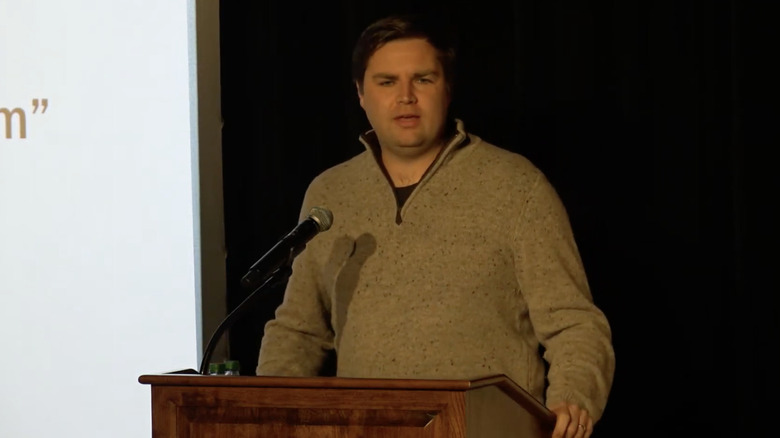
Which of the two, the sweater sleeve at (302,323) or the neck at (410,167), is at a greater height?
the neck at (410,167)

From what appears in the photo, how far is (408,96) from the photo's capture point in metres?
2.50

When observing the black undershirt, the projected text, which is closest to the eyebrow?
the black undershirt

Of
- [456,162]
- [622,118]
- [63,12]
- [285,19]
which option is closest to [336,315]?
[456,162]

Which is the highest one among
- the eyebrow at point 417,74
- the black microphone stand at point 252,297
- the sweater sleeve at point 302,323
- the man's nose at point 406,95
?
the eyebrow at point 417,74

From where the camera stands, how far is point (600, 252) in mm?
3004

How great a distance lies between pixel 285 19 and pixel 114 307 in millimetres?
965

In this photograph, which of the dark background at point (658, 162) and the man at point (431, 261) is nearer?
the man at point (431, 261)

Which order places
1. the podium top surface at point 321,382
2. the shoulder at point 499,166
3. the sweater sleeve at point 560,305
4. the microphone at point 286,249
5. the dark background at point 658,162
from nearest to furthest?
the podium top surface at point 321,382, the microphone at point 286,249, the sweater sleeve at point 560,305, the shoulder at point 499,166, the dark background at point 658,162

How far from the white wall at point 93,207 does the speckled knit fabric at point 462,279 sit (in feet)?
2.66

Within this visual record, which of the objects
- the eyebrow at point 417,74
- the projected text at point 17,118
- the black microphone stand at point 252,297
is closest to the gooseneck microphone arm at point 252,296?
the black microphone stand at point 252,297

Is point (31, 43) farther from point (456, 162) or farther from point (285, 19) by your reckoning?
point (456, 162)

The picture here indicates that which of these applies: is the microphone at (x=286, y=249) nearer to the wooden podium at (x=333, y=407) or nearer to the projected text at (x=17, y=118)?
the wooden podium at (x=333, y=407)

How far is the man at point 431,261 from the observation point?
7.77 feet

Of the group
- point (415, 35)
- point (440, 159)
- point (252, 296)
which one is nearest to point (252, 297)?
point (252, 296)
